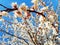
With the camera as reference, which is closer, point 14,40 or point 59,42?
point 59,42

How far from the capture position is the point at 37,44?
2463 millimetres

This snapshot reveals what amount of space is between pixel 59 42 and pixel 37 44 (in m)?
0.83

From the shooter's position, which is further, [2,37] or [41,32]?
[2,37]

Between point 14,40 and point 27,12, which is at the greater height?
point 27,12

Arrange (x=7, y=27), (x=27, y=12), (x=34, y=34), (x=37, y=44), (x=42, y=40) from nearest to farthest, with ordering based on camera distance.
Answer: (x=27, y=12), (x=37, y=44), (x=34, y=34), (x=42, y=40), (x=7, y=27)

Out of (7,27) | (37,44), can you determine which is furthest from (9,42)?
(37,44)

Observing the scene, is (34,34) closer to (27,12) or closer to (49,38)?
(49,38)

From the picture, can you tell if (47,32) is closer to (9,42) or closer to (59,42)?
(59,42)

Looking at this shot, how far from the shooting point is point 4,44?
17.9ft

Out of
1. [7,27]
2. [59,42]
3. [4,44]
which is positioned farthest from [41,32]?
[4,44]

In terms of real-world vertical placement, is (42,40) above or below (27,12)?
below

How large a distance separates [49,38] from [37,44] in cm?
20

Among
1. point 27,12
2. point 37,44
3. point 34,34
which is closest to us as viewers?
point 27,12

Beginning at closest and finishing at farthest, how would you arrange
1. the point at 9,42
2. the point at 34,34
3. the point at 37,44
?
1. the point at 37,44
2. the point at 34,34
3. the point at 9,42
